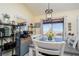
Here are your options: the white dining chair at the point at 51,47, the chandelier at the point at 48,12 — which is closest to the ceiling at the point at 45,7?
the chandelier at the point at 48,12

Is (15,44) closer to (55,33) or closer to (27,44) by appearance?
(27,44)

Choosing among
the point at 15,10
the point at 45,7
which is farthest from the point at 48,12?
the point at 15,10

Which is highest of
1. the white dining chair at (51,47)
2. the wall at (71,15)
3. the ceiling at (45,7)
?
the ceiling at (45,7)

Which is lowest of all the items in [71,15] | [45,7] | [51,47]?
[51,47]

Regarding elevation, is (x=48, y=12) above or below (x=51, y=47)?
above

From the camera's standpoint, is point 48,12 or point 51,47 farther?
point 48,12

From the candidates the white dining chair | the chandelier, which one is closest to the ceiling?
the chandelier

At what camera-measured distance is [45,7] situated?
1.84 m

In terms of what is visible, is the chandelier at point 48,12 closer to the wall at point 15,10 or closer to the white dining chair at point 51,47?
the wall at point 15,10

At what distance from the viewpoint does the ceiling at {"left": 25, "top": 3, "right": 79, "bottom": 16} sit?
A: 180 cm

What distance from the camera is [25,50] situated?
5.99ft

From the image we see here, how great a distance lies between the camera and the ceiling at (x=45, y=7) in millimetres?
1803

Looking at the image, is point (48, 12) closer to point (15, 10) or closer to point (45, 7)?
point (45, 7)

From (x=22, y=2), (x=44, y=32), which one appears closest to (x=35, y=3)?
(x=22, y=2)
